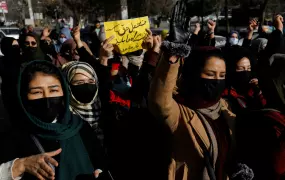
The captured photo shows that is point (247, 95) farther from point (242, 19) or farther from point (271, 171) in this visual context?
point (242, 19)

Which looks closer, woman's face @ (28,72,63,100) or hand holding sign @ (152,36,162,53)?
woman's face @ (28,72,63,100)

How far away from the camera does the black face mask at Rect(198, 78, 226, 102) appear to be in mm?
1875

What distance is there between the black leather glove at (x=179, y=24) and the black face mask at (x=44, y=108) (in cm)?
85

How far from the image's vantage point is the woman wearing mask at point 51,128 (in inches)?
72.6

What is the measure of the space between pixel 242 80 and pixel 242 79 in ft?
0.06

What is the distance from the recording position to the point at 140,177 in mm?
2865

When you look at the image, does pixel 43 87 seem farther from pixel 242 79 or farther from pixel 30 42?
pixel 30 42

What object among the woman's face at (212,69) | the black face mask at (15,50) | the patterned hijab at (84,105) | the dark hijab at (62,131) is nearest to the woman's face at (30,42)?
the black face mask at (15,50)

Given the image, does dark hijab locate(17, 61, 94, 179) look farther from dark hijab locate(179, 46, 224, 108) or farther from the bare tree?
the bare tree


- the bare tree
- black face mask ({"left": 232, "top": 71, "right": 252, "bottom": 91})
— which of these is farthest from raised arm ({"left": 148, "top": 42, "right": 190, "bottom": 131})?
the bare tree

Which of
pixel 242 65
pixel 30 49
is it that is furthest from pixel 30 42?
pixel 242 65

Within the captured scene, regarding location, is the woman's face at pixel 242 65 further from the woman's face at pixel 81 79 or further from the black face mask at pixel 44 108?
the black face mask at pixel 44 108

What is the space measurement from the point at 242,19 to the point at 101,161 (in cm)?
861

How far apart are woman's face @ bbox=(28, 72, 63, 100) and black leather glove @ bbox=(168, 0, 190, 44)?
85cm
